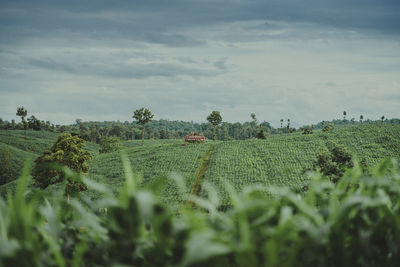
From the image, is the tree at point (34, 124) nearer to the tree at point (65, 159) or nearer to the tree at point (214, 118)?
the tree at point (214, 118)

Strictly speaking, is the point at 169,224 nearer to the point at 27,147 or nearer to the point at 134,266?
the point at 134,266

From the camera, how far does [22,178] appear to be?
114 cm

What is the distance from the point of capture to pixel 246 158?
203ft

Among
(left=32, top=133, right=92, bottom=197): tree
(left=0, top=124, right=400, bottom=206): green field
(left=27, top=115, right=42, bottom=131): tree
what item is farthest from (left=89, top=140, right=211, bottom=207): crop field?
(left=27, top=115, right=42, bottom=131): tree

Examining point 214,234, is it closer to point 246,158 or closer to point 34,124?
point 246,158

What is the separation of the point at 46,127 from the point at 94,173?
9394cm

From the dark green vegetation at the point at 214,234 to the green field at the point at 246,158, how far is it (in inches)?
1754

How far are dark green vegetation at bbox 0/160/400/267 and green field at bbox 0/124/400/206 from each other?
44.6m

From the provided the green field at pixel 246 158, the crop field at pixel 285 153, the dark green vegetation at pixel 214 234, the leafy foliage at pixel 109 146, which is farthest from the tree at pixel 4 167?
the dark green vegetation at pixel 214 234

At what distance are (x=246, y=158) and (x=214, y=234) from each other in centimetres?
6156

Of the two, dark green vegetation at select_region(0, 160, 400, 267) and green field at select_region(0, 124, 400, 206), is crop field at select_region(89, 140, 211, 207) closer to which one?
green field at select_region(0, 124, 400, 206)

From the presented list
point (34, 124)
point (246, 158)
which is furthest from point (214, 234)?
point (34, 124)

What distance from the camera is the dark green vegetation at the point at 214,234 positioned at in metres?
1.03

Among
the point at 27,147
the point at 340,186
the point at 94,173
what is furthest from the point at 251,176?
the point at 27,147
